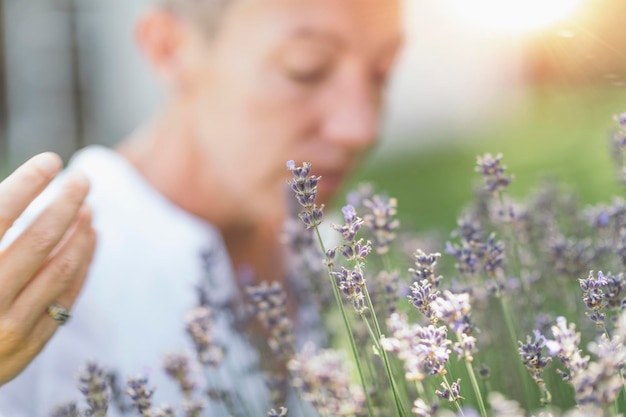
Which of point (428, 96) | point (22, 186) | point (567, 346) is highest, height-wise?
point (428, 96)

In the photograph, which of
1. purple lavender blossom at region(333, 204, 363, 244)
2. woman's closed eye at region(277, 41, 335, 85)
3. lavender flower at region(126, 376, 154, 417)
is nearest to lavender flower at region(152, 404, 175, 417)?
lavender flower at region(126, 376, 154, 417)

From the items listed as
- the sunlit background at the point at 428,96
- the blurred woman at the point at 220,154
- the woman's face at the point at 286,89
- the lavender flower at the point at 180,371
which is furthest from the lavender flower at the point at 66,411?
the sunlit background at the point at 428,96

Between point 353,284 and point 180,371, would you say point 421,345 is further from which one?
point 180,371

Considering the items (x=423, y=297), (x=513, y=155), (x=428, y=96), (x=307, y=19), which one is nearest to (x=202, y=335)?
(x=423, y=297)

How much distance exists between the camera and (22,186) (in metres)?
1.30

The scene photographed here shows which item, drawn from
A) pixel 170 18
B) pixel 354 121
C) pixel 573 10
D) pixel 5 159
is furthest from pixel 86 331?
pixel 5 159

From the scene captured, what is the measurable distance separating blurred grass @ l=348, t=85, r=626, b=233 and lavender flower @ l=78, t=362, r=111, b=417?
284 cm

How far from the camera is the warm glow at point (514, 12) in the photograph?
9.07 ft

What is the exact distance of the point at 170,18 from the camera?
3.29 metres

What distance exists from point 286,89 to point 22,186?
1.57 meters

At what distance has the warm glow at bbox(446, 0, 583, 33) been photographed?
2766mm

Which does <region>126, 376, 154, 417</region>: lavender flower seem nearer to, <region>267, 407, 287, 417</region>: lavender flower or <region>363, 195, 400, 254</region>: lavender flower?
<region>267, 407, 287, 417</region>: lavender flower

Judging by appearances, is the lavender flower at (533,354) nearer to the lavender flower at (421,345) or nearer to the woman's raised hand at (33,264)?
the lavender flower at (421,345)

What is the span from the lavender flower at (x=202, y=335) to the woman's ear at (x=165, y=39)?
194 cm
